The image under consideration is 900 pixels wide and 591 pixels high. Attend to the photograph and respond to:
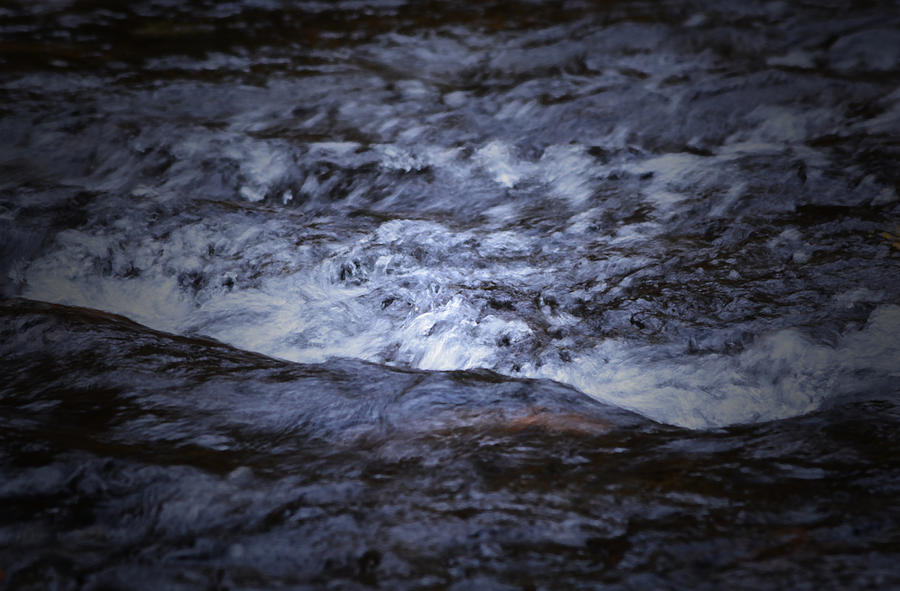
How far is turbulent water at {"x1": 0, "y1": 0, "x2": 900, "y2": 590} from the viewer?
1.40 metres

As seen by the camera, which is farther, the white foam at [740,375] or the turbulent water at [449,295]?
the white foam at [740,375]

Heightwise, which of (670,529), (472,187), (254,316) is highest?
(472,187)

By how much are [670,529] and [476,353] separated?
115 cm

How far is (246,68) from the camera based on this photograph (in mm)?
4598

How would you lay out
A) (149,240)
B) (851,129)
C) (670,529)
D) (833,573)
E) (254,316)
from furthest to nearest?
1. (851,129)
2. (149,240)
3. (254,316)
4. (670,529)
5. (833,573)

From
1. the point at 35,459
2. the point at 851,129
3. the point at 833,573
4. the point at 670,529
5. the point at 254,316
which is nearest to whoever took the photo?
the point at 833,573

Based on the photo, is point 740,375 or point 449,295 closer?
point 740,375

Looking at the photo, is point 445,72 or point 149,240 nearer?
point 149,240

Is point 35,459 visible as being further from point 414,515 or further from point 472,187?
point 472,187

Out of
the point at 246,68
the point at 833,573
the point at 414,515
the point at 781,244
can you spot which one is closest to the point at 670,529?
the point at 833,573

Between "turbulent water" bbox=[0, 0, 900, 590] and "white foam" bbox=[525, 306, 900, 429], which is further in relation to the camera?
"white foam" bbox=[525, 306, 900, 429]

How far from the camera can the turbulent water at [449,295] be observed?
4.60 feet

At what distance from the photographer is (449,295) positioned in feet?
8.89

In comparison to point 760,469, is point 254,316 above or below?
below
